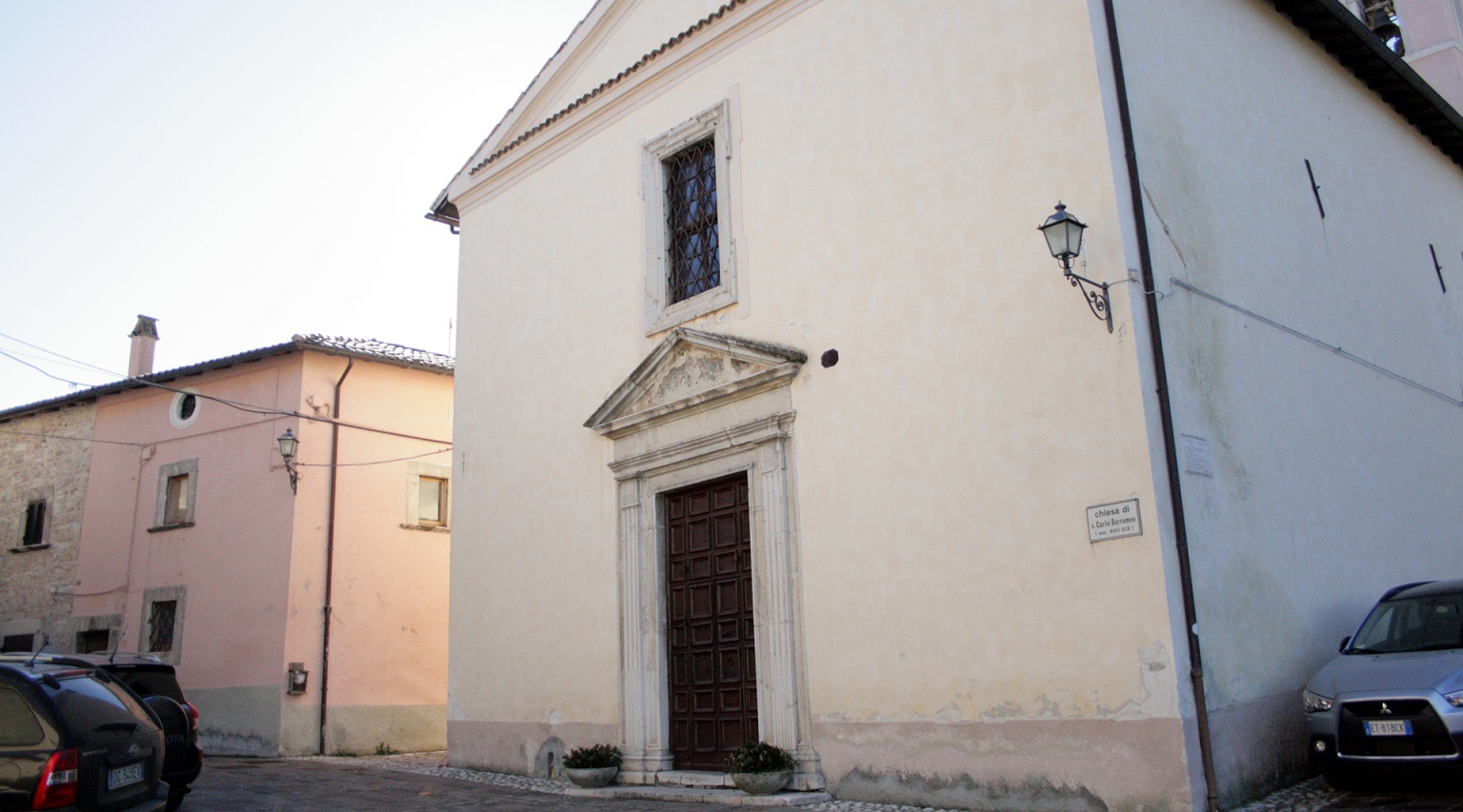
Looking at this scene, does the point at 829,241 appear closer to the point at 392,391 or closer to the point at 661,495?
the point at 661,495

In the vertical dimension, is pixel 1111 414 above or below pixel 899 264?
below

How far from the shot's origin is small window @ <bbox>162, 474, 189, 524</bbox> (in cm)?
1758

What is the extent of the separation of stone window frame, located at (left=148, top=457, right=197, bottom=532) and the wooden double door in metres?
10.2

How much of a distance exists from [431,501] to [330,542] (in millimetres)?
1949

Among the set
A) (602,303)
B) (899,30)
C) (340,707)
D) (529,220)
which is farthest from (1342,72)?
(340,707)

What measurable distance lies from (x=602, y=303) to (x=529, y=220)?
80.5 inches

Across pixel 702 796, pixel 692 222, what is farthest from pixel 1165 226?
pixel 702 796

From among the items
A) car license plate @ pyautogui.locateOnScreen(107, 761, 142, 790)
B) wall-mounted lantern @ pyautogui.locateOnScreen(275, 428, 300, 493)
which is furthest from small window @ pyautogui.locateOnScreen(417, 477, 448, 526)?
car license plate @ pyautogui.locateOnScreen(107, 761, 142, 790)

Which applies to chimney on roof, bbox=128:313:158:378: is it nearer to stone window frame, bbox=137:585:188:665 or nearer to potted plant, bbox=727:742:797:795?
stone window frame, bbox=137:585:188:665

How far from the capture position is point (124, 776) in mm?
6344

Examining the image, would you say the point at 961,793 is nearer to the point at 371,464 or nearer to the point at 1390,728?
the point at 1390,728

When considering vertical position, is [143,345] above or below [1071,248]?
above

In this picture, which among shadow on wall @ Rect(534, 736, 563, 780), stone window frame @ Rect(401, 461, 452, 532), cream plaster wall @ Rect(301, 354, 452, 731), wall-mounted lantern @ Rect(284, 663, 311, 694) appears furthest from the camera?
stone window frame @ Rect(401, 461, 452, 532)

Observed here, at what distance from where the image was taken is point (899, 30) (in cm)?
948
